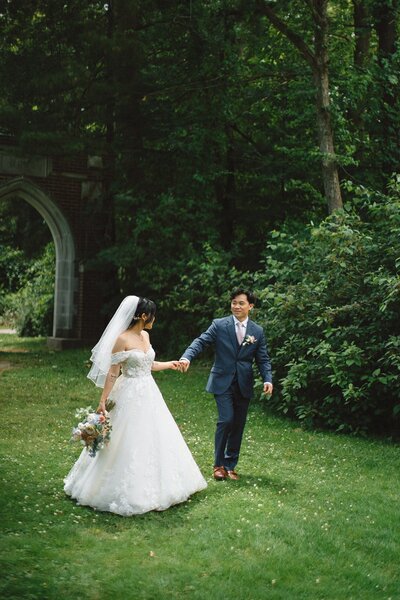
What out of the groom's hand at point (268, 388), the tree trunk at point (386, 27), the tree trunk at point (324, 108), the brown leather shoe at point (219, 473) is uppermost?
the tree trunk at point (386, 27)

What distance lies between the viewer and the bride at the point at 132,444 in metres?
6.41

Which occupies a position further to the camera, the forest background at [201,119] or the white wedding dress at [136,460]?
the forest background at [201,119]

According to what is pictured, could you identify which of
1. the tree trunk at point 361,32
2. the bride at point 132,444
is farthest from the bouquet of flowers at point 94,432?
the tree trunk at point 361,32

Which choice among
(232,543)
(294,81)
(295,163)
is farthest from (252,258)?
(232,543)

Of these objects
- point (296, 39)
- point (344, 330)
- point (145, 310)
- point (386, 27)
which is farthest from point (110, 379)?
point (386, 27)

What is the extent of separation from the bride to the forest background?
7506mm

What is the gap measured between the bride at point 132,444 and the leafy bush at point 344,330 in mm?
3411

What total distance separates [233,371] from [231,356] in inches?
6.0

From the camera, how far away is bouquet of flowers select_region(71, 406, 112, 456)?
6.39m

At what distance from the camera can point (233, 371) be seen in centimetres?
742

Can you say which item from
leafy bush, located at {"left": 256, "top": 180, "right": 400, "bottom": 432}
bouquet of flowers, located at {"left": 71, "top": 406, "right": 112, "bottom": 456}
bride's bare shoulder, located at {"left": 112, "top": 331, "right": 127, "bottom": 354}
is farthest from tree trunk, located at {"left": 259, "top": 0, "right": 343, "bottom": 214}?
bouquet of flowers, located at {"left": 71, "top": 406, "right": 112, "bottom": 456}

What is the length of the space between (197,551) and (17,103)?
48.9 ft

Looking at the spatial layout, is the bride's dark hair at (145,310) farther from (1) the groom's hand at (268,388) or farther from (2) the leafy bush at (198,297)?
(2) the leafy bush at (198,297)

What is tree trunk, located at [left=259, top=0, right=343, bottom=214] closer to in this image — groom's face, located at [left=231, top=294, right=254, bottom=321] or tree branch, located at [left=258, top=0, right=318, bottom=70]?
tree branch, located at [left=258, top=0, right=318, bottom=70]
